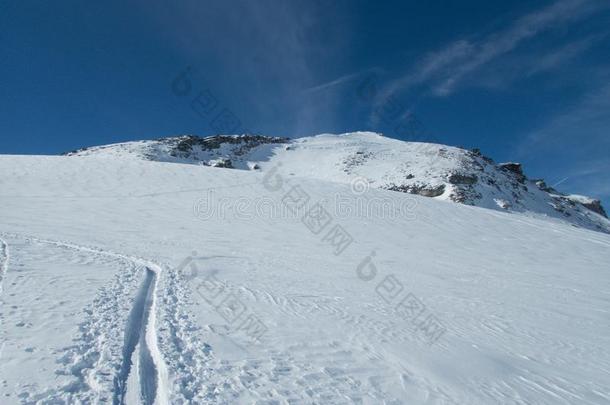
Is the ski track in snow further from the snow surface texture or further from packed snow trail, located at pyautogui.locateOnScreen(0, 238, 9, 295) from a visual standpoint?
packed snow trail, located at pyautogui.locateOnScreen(0, 238, 9, 295)

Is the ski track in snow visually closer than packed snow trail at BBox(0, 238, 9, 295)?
Yes

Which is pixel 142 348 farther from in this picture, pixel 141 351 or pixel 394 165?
pixel 394 165

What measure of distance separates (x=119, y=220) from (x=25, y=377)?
13.0 m

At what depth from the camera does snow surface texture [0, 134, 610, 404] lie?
421 centimetres

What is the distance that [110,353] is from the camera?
4.38m

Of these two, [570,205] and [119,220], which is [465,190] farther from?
[119,220]

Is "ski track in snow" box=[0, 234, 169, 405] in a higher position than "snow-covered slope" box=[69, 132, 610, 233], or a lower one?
lower

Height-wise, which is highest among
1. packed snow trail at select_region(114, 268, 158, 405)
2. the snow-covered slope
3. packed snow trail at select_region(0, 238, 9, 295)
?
the snow-covered slope

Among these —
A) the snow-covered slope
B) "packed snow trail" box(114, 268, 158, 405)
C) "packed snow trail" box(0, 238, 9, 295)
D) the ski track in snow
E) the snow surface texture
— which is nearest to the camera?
the ski track in snow

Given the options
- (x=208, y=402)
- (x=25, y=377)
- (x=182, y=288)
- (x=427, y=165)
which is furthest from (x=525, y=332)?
(x=427, y=165)

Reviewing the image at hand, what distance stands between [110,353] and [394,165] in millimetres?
60343

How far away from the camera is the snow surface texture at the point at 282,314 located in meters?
4.21

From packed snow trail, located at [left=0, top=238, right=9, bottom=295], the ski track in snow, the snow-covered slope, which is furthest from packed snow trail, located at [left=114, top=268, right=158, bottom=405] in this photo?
the snow-covered slope

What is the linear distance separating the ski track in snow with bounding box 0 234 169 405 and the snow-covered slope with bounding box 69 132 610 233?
4357 cm
